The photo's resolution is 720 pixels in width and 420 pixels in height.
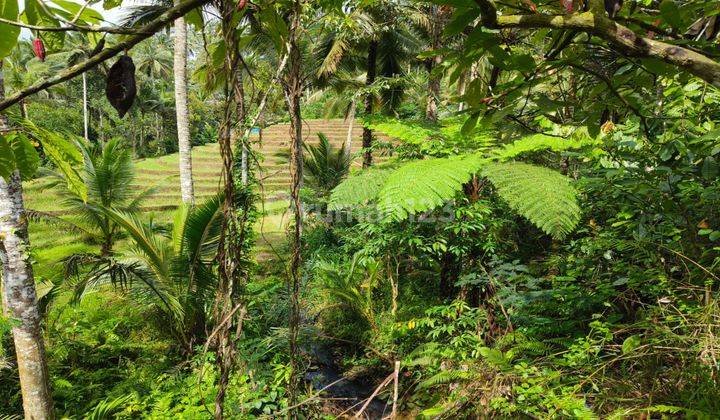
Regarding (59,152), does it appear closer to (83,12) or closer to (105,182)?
(83,12)

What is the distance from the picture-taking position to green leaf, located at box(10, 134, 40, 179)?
1.62ft

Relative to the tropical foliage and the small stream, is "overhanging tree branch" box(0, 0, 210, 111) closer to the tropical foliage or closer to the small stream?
the tropical foliage

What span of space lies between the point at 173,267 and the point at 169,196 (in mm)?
9645

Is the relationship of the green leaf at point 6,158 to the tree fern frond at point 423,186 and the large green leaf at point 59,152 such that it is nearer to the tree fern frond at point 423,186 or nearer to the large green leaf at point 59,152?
the large green leaf at point 59,152

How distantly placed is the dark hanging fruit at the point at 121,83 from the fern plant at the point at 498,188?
202 cm


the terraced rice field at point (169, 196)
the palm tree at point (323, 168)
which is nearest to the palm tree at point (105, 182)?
the terraced rice field at point (169, 196)

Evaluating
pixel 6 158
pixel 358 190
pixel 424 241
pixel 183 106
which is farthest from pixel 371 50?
pixel 6 158

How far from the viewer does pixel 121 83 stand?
1.57ft

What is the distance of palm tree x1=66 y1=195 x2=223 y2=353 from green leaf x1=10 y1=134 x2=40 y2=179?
3335 millimetres

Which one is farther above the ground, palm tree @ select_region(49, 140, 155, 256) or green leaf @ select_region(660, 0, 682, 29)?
green leaf @ select_region(660, 0, 682, 29)

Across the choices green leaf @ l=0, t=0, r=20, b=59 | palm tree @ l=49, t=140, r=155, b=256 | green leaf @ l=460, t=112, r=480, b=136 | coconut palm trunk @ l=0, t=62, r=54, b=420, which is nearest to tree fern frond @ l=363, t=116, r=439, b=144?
green leaf @ l=460, t=112, r=480, b=136

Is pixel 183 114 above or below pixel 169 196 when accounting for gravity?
above

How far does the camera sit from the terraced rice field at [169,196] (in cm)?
470

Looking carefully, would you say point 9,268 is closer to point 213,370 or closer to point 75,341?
point 213,370
